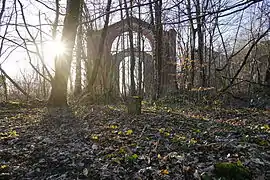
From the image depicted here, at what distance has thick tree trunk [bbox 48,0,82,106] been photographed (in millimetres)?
7324

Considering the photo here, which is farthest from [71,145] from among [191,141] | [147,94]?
[147,94]

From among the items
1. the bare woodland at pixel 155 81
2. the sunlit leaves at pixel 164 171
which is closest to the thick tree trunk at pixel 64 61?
the bare woodland at pixel 155 81

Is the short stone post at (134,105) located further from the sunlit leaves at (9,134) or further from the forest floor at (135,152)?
the sunlit leaves at (9,134)

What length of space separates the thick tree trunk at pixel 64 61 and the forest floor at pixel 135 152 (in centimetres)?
300

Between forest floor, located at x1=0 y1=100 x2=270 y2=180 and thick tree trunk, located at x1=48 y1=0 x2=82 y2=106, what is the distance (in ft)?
9.86

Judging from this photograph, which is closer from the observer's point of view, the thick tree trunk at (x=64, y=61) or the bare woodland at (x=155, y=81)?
the bare woodland at (x=155, y=81)

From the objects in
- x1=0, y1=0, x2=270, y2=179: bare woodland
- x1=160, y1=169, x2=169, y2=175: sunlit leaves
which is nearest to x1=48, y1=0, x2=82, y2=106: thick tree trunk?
x1=0, y1=0, x2=270, y2=179: bare woodland

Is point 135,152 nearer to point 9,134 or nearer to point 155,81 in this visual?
point 9,134

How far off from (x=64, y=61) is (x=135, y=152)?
17.7ft

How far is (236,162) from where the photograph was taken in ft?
8.15

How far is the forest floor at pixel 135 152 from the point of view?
242 centimetres

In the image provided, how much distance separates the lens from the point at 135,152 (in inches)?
117

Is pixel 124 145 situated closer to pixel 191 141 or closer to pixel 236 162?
pixel 191 141

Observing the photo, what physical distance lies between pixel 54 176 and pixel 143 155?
1005 millimetres
